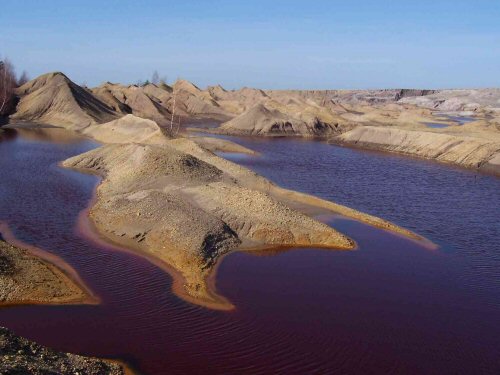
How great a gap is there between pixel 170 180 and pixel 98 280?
1262 centimetres

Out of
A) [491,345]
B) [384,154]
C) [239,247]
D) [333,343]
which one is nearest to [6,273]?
[239,247]

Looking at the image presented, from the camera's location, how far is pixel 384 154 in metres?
62.4

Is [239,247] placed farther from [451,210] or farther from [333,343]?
[451,210]

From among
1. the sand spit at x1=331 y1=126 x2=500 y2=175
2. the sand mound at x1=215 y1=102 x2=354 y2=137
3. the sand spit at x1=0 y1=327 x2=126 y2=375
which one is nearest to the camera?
the sand spit at x1=0 y1=327 x2=126 y2=375

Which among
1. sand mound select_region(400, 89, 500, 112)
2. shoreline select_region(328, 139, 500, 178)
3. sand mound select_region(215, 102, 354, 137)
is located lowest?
shoreline select_region(328, 139, 500, 178)

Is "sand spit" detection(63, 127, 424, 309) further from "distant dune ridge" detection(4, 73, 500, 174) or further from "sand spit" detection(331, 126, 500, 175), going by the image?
"sand spit" detection(331, 126, 500, 175)

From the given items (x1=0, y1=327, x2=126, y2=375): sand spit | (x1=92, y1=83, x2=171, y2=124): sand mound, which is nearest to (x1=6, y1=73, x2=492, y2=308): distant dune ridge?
(x1=0, y1=327, x2=126, y2=375): sand spit

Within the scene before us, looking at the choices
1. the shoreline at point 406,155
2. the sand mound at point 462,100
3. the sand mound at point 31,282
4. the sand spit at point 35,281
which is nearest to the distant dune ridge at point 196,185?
the shoreline at point 406,155

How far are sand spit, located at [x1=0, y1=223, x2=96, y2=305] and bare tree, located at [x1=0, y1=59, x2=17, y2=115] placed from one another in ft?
201

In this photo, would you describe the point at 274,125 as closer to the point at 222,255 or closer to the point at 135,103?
the point at 135,103

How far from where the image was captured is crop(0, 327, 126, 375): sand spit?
10352 mm

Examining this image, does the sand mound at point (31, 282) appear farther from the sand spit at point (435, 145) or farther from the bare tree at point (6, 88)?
the bare tree at point (6, 88)

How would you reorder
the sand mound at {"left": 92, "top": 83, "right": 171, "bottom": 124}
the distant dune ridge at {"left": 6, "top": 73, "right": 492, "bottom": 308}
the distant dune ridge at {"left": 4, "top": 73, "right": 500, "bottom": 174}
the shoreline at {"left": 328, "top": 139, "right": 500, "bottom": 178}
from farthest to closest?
1. the sand mound at {"left": 92, "top": 83, "right": 171, "bottom": 124}
2. the distant dune ridge at {"left": 4, "top": 73, "right": 500, "bottom": 174}
3. the shoreline at {"left": 328, "top": 139, "right": 500, "bottom": 178}
4. the distant dune ridge at {"left": 6, "top": 73, "right": 492, "bottom": 308}

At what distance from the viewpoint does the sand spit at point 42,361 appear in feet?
34.0
